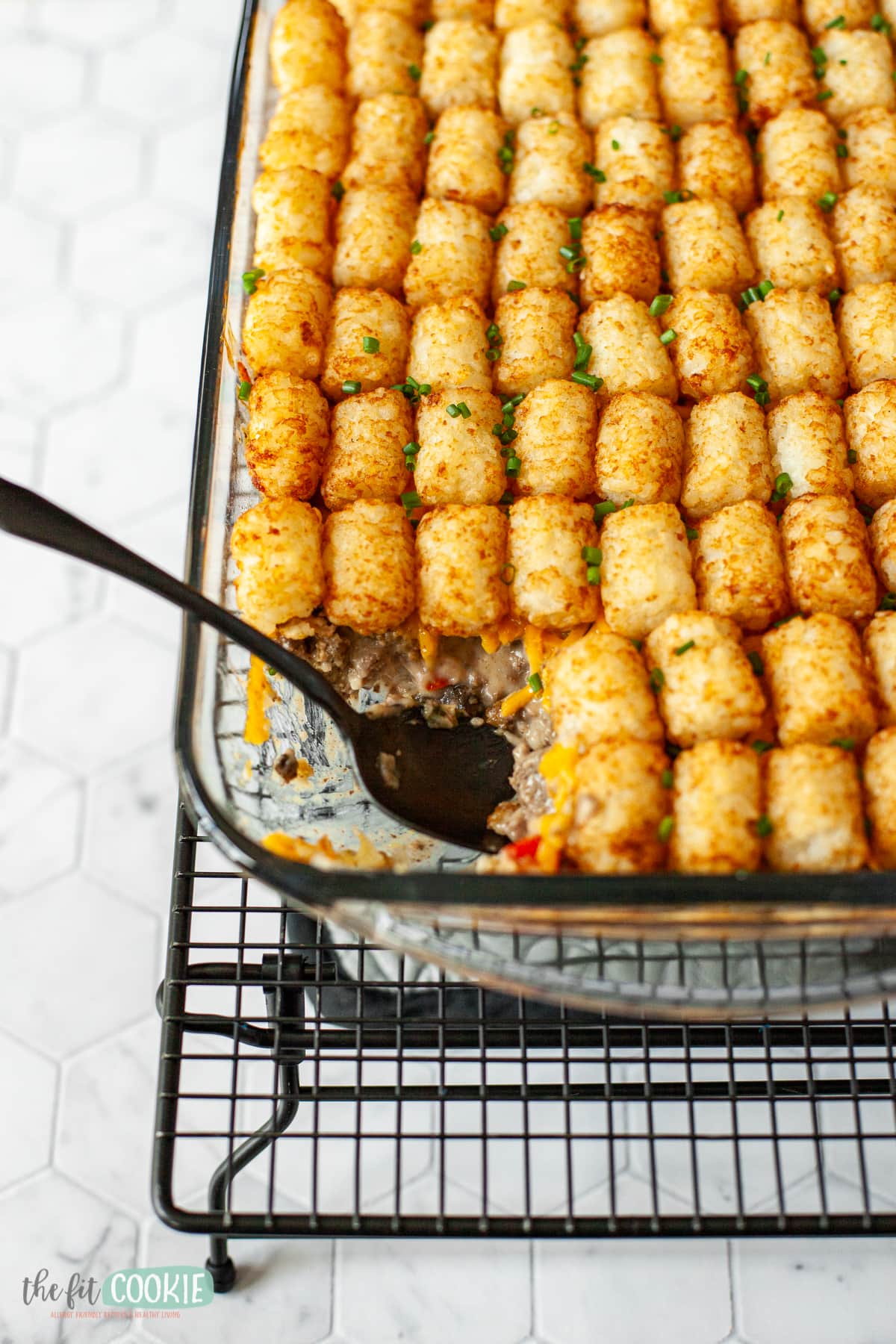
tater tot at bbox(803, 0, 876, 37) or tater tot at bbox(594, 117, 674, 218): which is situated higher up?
tater tot at bbox(803, 0, 876, 37)

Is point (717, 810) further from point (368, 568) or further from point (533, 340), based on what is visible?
point (533, 340)

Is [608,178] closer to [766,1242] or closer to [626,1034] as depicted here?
[626,1034]

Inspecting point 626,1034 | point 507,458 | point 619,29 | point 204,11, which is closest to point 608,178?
point 619,29

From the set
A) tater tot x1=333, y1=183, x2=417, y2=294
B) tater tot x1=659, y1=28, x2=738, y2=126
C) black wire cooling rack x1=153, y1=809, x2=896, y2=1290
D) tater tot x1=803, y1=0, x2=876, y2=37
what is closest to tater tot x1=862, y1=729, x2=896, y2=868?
black wire cooling rack x1=153, y1=809, x2=896, y2=1290

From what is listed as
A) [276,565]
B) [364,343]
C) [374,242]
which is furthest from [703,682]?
[374,242]

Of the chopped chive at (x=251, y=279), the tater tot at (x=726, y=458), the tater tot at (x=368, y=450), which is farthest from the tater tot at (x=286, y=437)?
the tater tot at (x=726, y=458)

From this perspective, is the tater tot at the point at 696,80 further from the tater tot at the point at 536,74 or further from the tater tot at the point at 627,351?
the tater tot at the point at 627,351

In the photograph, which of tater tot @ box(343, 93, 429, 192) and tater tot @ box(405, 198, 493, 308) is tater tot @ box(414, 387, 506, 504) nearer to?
tater tot @ box(405, 198, 493, 308)
